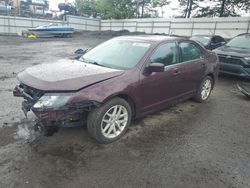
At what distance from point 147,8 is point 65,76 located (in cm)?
4335

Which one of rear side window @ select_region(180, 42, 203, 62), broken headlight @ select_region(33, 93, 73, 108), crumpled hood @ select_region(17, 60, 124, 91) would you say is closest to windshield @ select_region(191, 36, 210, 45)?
rear side window @ select_region(180, 42, 203, 62)

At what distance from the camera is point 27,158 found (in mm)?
3004

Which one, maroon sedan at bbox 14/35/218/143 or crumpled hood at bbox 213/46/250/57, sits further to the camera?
crumpled hood at bbox 213/46/250/57

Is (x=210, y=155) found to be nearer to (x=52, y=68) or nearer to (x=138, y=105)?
(x=138, y=105)

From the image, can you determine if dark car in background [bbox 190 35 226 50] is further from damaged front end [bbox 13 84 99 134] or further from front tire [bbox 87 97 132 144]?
damaged front end [bbox 13 84 99 134]

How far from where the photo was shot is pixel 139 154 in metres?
3.22

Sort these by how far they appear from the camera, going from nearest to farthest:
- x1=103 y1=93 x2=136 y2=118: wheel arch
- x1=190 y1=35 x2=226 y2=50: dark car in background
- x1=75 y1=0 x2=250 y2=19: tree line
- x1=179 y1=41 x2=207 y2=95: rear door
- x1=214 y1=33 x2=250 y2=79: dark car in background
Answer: x1=103 y1=93 x2=136 y2=118: wheel arch
x1=179 y1=41 x2=207 y2=95: rear door
x1=214 y1=33 x2=250 y2=79: dark car in background
x1=190 y1=35 x2=226 y2=50: dark car in background
x1=75 y1=0 x2=250 y2=19: tree line

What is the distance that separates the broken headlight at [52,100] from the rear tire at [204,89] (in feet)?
11.2

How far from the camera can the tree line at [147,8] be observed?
2830 centimetres

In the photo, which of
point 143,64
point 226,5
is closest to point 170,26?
point 226,5

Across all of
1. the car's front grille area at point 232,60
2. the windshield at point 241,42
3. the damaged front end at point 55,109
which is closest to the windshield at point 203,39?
the windshield at point 241,42

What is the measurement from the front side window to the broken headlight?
168cm

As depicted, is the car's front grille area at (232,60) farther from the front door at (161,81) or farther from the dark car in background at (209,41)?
the dark car in background at (209,41)

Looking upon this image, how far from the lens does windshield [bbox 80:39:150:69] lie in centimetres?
388
